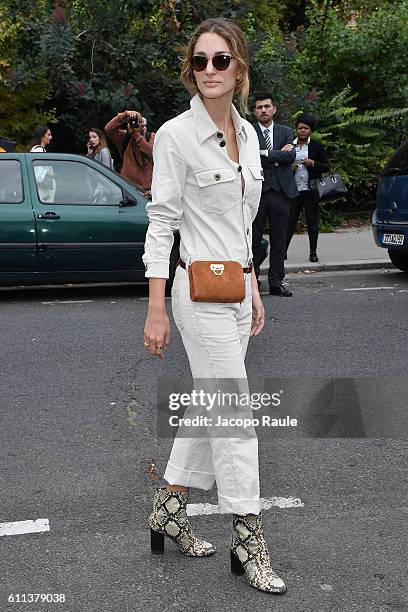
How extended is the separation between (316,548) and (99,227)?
6612mm

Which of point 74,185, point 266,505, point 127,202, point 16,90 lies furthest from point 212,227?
point 16,90

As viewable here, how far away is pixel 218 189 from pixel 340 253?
10364 mm

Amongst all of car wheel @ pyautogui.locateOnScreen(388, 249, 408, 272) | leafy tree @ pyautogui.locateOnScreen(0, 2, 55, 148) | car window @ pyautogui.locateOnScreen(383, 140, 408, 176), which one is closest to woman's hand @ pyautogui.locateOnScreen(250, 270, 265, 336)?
car window @ pyautogui.locateOnScreen(383, 140, 408, 176)

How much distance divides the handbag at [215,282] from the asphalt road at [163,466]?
3.37ft

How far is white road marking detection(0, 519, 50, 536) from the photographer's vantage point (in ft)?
13.8

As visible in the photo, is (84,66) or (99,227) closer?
(99,227)

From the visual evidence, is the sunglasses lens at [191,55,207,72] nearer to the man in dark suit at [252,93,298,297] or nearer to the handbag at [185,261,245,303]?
the handbag at [185,261,245,303]

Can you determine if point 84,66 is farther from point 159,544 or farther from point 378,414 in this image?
point 159,544

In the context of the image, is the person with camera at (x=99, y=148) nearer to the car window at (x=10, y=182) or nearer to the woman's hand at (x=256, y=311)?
the car window at (x=10, y=182)

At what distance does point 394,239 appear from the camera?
11438mm

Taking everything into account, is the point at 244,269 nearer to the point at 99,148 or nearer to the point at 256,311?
the point at 256,311

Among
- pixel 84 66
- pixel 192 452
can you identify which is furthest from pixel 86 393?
pixel 84 66

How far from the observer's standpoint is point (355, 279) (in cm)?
1185

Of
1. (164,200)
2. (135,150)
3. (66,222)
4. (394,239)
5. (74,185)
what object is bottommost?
(394,239)
